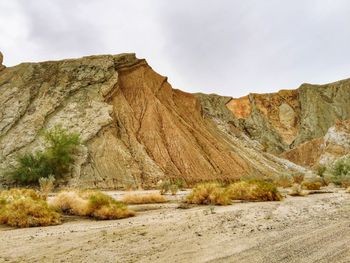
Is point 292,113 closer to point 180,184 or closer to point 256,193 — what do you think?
point 180,184

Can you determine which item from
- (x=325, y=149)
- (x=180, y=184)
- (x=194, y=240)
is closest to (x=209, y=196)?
(x=194, y=240)

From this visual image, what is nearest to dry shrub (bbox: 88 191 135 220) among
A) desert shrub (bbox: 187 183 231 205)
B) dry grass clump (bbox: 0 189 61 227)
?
dry grass clump (bbox: 0 189 61 227)

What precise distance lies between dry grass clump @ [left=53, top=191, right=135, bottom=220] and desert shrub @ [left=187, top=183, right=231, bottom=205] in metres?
3.72

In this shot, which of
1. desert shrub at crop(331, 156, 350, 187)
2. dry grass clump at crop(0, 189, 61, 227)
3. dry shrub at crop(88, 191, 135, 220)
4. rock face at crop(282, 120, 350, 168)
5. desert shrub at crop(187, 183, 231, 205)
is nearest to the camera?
dry grass clump at crop(0, 189, 61, 227)

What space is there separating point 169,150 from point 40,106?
1472 centimetres

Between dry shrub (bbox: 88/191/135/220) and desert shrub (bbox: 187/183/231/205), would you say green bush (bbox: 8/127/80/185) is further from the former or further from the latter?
dry shrub (bbox: 88/191/135/220)

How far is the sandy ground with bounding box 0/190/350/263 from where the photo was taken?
23.9 ft

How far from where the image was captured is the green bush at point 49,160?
37.2m

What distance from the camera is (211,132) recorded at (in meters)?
58.9

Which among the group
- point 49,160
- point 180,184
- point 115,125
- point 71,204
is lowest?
point 71,204

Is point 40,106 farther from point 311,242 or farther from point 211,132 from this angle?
point 311,242

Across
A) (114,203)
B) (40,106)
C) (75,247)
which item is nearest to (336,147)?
(40,106)

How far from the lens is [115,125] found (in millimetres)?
46031

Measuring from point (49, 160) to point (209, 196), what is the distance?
24549 mm
